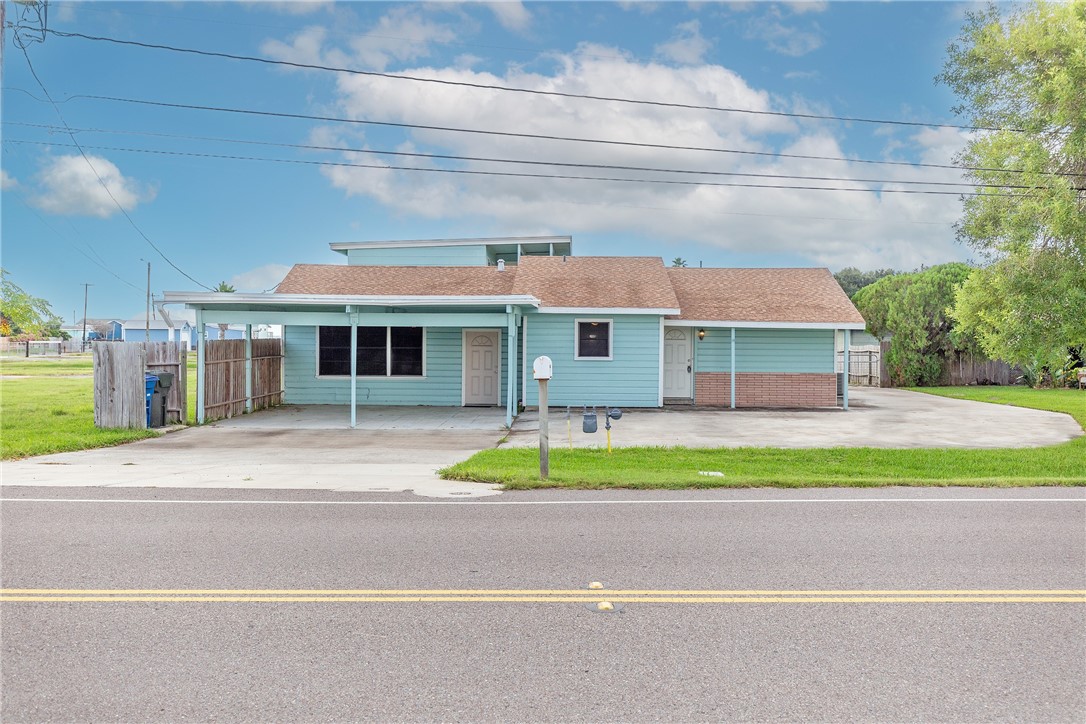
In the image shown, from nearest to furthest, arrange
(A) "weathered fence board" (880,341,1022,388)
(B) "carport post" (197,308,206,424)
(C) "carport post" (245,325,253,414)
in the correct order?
(B) "carport post" (197,308,206,424) → (C) "carport post" (245,325,253,414) → (A) "weathered fence board" (880,341,1022,388)

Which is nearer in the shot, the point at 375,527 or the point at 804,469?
the point at 375,527

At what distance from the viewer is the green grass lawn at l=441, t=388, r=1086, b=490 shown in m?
9.23

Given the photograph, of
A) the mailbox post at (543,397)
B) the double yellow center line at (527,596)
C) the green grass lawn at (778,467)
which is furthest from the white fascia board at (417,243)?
the double yellow center line at (527,596)

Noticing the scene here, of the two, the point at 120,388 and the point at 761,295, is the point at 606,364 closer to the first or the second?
the point at 761,295

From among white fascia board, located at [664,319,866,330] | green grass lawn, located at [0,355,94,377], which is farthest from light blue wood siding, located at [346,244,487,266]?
green grass lawn, located at [0,355,94,377]

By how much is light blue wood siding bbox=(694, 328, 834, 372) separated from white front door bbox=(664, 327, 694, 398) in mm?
325

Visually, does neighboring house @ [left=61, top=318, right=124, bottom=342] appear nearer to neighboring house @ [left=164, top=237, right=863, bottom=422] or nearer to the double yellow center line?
neighboring house @ [left=164, top=237, right=863, bottom=422]

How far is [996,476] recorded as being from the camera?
10.0 m

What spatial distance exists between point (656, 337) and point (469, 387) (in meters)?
5.50

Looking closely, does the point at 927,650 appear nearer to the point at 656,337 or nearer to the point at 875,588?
the point at 875,588

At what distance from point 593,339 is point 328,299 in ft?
24.2

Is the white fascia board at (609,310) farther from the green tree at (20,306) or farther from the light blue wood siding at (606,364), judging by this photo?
the green tree at (20,306)

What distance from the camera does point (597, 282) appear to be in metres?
21.1

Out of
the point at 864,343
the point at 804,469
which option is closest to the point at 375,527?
the point at 804,469
